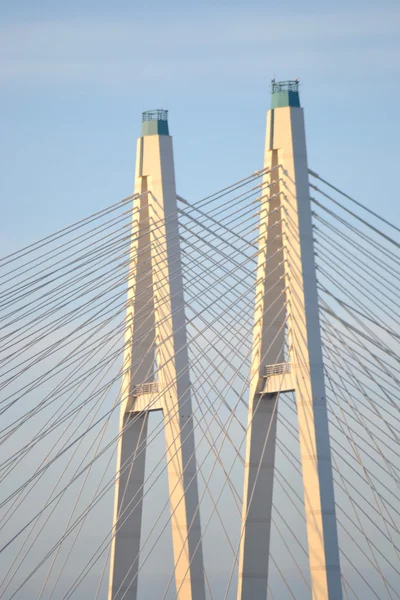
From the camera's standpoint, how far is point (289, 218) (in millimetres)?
37906

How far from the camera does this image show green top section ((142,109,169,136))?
137 ft

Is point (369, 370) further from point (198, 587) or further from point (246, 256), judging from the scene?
point (198, 587)

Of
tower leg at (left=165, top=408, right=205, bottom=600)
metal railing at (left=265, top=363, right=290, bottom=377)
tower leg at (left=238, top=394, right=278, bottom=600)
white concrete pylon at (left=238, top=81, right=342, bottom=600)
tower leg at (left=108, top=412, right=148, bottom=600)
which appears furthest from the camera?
tower leg at (left=108, top=412, right=148, bottom=600)

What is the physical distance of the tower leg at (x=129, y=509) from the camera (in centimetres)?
4147

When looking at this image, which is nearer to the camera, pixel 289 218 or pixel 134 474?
pixel 289 218

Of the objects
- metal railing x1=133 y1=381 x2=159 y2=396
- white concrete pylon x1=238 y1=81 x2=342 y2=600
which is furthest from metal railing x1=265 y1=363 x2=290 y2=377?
metal railing x1=133 y1=381 x2=159 y2=396

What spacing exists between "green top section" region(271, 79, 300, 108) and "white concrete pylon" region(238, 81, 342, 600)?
0.08 ft

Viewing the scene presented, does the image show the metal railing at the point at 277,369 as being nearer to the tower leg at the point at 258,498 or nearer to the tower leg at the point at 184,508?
the tower leg at the point at 258,498

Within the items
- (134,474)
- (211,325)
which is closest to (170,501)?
(134,474)

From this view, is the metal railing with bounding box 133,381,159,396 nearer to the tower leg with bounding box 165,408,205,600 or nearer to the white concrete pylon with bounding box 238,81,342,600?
the tower leg with bounding box 165,408,205,600

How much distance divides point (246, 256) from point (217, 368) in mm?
2766

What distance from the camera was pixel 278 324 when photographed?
39.0 metres

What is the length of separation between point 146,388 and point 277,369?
4445 mm

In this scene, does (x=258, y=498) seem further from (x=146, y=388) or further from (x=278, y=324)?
(x=146, y=388)
